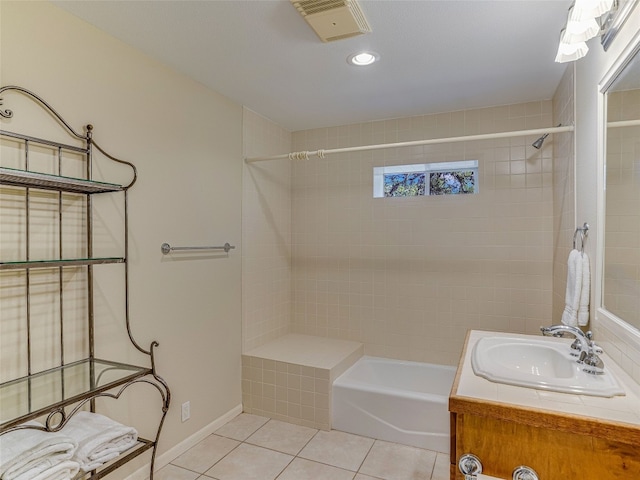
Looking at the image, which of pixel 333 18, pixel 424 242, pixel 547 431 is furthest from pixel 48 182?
pixel 424 242

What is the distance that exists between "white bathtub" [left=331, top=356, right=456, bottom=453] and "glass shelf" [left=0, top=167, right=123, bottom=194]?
6.42 feet

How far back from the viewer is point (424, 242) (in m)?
3.11

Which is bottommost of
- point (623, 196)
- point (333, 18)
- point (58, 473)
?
point (58, 473)

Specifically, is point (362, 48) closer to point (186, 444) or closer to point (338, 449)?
point (338, 449)

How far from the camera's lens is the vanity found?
3.25ft

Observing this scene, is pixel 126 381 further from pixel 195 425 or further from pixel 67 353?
pixel 195 425

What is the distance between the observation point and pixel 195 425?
7.96 ft

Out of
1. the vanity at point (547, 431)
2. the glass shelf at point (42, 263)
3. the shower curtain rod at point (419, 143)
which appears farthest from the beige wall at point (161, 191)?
the vanity at point (547, 431)

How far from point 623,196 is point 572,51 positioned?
2.08 feet

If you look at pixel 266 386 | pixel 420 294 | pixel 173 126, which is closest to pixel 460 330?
pixel 420 294

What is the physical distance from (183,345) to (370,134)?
7.48 feet

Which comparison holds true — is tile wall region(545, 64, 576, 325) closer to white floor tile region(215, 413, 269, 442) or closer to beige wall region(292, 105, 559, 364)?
beige wall region(292, 105, 559, 364)

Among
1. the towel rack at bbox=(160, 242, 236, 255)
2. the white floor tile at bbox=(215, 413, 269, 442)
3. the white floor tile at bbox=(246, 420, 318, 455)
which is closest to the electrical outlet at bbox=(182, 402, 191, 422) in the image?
the white floor tile at bbox=(215, 413, 269, 442)

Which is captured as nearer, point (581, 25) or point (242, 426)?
point (581, 25)
